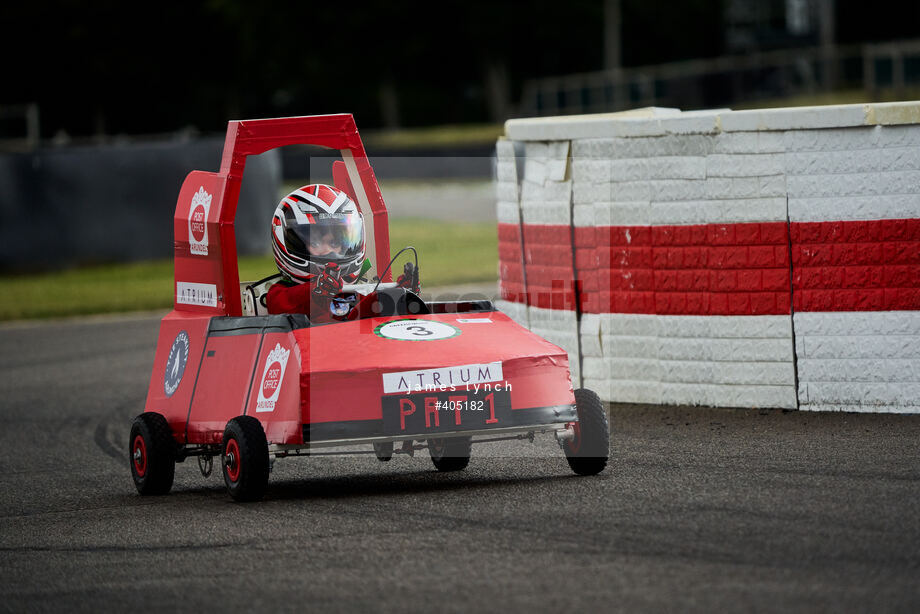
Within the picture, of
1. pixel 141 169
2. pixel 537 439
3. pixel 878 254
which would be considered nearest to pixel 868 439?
pixel 878 254

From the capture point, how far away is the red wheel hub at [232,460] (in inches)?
287

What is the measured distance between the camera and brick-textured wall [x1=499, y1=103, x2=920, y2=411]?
30.0 ft

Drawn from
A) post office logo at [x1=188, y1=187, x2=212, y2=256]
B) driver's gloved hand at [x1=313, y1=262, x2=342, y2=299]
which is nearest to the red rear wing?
post office logo at [x1=188, y1=187, x2=212, y2=256]

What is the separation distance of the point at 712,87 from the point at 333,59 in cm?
2757

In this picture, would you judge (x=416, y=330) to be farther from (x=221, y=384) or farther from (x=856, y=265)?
(x=856, y=265)

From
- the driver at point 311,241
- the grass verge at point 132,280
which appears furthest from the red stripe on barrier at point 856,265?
the grass verge at point 132,280

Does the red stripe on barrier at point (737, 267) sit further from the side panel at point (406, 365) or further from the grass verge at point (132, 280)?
the grass verge at point (132, 280)

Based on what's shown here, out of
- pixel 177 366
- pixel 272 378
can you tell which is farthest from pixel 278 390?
pixel 177 366

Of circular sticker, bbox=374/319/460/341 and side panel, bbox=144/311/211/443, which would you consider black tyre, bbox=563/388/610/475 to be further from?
side panel, bbox=144/311/211/443

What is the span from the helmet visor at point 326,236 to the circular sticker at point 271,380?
2.61 ft

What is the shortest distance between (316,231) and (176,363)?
118 cm

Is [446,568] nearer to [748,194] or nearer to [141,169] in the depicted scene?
[748,194]

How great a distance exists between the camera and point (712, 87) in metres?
42.4

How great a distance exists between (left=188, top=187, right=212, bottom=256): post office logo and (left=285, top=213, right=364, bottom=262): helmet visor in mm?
605
